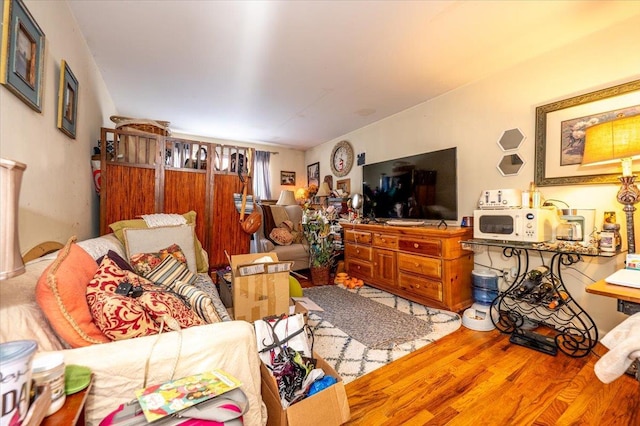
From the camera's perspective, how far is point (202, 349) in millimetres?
833

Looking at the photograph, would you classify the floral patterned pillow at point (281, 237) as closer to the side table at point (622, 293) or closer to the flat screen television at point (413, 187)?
the flat screen television at point (413, 187)

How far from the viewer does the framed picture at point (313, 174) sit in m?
5.12

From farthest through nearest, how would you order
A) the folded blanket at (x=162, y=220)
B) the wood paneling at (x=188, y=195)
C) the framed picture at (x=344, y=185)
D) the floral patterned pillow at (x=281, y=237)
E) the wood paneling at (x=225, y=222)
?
the framed picture at (x=344, y=185)
the floral patterned pillow at (x=281, y=237)
the wood paneling at (x=225, y=222)
the wood paneling at (x=188, y=195)
the folded blanket at (x=162, y=220)

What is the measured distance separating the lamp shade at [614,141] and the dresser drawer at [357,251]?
2130mm

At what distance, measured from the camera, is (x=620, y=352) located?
1022 mm

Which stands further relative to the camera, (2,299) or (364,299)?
(364,299)

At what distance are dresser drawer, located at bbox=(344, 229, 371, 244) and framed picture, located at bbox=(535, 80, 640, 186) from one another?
176 cm

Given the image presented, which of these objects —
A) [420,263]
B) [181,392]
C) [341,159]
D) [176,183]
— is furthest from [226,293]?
[341,159]

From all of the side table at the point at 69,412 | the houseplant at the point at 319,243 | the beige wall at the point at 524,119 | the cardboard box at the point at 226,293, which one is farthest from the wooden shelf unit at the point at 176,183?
the beige wall at the point at 524,119

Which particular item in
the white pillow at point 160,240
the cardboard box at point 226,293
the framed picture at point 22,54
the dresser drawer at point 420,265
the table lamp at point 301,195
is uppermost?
the framed picture at point 22,54

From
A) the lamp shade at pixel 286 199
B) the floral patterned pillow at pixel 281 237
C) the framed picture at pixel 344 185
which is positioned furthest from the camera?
the lamp shade at pixel 286 199

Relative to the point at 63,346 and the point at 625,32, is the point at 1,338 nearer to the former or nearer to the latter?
the point at 63,346

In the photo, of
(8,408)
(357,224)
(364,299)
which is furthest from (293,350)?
(357,224)

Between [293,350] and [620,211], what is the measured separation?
245cm
